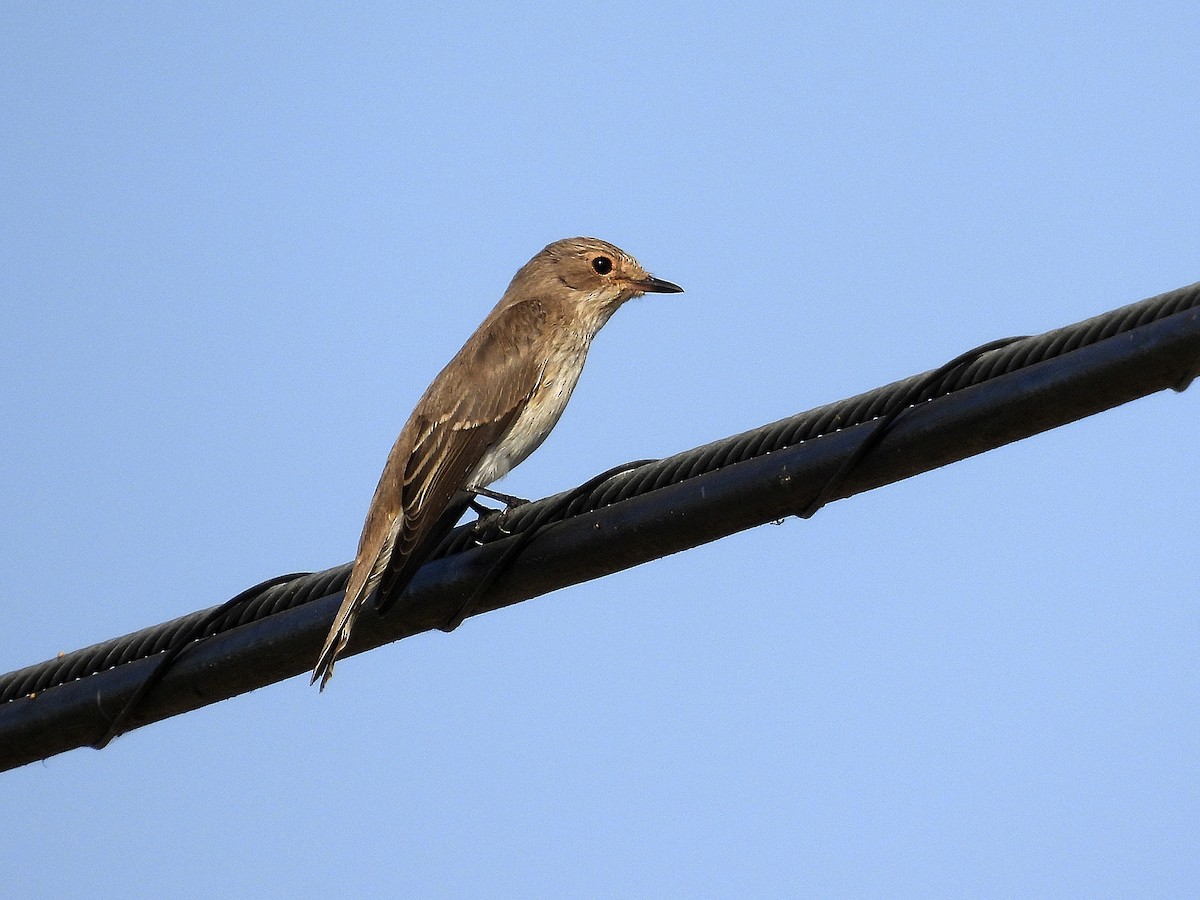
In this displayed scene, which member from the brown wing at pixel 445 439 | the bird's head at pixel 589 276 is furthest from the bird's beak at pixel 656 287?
the brown wing at pixel 445 439

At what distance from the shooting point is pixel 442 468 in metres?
9.07

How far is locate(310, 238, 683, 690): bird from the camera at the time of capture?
26.9ft

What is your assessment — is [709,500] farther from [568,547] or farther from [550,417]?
[550,417]

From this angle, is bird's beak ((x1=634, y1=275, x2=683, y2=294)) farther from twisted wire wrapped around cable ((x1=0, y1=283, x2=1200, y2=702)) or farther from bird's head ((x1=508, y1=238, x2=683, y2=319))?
twisted wire wrapped around cable ((x1=0, y1=283, x2=1200, y2=702))

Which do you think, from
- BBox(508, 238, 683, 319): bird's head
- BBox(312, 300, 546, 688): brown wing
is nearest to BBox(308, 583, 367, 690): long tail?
BBox(312, 300, 546, 688): brown wing

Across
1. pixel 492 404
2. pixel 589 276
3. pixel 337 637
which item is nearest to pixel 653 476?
pixel 337 637

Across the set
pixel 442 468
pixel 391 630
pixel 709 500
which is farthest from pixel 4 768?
pixel 709 500

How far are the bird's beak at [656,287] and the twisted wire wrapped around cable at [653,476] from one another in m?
4.13

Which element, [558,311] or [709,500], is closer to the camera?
[709,500]

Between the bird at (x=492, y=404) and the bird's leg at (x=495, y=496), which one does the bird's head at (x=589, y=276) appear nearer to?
the bird at (x=492, y=404)

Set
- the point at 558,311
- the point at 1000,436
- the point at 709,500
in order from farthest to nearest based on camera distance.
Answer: the point at 558,311
the point at 709,500
the point at 1000,436

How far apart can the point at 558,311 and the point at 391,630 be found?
12.1ft

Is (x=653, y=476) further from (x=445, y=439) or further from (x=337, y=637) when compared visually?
(x=445, y=439)

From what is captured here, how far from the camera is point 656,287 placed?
11508mm
